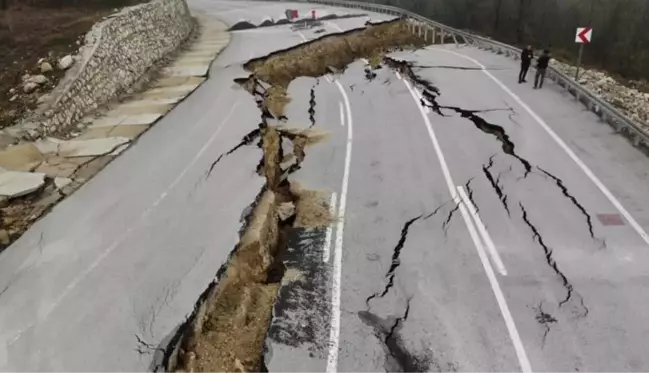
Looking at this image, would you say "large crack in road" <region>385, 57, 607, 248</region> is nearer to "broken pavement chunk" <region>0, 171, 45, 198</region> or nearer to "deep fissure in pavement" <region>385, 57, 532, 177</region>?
"deep fissure in pavement" <region>385, 57, 532, 177</region>

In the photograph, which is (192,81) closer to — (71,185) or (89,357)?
(71,185)

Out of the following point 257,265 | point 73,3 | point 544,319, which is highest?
point 73,3

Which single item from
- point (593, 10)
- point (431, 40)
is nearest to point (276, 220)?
point (431, 40)

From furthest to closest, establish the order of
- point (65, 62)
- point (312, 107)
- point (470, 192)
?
point (312, 107) → point (65, 62) → point (470, 192)

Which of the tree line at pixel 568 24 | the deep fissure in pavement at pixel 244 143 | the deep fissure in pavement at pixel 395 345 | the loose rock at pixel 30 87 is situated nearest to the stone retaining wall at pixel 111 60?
the loose rock at pixel 30 87

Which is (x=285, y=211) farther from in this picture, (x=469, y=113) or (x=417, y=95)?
(x=417, y=95)

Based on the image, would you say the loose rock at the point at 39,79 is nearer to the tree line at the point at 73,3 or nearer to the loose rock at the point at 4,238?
the loose rock at the point at 4,238

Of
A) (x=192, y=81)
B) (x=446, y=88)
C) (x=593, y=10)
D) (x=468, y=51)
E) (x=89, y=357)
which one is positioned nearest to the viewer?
(x=89, y=357)

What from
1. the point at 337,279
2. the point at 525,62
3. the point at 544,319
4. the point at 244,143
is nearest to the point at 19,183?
the point at 244,143
